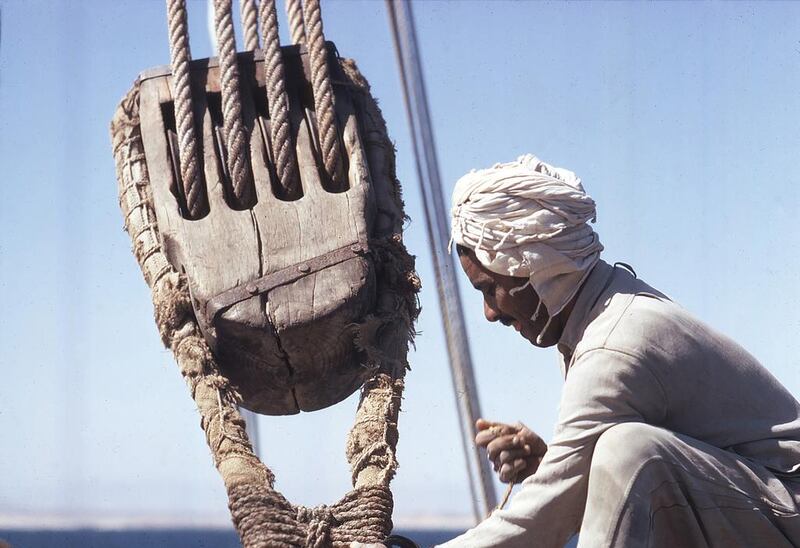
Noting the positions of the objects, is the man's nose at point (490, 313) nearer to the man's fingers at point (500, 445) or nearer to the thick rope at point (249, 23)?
A: the man's fingers at point (500, 445)

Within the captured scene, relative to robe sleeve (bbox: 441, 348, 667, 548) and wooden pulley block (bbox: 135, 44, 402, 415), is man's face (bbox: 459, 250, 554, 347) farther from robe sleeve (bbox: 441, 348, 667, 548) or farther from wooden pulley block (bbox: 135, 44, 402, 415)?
wooden pulley block (bbox: 135, 44, 402, 415)

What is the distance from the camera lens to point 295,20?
3.84 meters

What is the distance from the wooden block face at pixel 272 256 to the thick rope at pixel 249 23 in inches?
8.9

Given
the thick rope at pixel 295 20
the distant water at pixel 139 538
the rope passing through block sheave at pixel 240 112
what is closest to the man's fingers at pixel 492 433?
the rope passing through block sheave at pixel 240 112

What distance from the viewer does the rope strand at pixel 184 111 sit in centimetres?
350

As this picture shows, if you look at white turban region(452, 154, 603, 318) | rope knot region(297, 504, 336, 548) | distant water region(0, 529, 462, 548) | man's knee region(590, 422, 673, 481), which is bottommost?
distant water region(0, 529, 462, 548)

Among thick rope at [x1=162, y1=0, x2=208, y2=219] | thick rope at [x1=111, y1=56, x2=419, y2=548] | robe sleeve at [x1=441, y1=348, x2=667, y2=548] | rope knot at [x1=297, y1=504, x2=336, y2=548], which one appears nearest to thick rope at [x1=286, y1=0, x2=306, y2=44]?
thick rope at [x1=111, y1=56, x2=419, y2=548]

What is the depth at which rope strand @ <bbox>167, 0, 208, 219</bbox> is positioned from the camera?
3.50 m

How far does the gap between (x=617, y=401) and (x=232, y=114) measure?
64.0 inches

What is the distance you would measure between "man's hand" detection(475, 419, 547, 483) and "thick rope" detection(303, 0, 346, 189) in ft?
3.50

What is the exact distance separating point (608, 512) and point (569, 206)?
1.94 ft

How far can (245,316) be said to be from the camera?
3232 millimetres

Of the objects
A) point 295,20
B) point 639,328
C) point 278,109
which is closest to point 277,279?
point 278,109

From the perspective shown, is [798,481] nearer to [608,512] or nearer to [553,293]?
[608,512]
